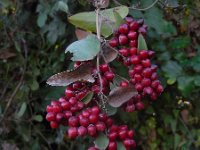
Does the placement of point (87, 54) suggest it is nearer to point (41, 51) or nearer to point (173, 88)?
point (173, 88)

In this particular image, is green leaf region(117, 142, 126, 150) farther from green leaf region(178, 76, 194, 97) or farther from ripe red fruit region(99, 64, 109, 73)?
green leaf region(178, 76, 194, 97)

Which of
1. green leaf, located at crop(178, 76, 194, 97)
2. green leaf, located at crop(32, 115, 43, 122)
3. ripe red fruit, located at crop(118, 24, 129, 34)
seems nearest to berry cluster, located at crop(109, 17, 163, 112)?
ripe red fruit, located at crop(118, 24, 129, 34)

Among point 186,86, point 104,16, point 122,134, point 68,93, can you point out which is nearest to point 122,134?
point 122,134

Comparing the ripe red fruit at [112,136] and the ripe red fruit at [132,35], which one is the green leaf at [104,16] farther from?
the ripe red fruit at [112,136]

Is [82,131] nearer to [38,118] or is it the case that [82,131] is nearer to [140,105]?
[140,105]

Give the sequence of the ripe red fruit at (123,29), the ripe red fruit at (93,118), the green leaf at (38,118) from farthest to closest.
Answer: the green leaf at (38,118), the ripe red fruit at (123,29), the ripe red fruit at (93,118)

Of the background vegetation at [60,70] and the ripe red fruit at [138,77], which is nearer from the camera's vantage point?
the ripe red fruit at [138,77]

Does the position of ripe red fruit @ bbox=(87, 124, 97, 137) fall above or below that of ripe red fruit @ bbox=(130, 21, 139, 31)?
below

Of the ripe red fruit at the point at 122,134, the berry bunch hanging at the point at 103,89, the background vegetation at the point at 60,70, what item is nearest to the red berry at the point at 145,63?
the berry bunch hanging at the point at 103,89
